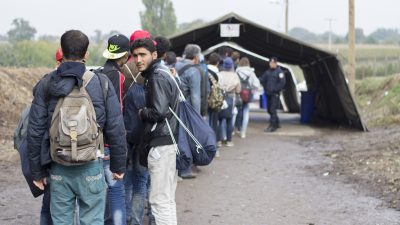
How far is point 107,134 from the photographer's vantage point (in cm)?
490

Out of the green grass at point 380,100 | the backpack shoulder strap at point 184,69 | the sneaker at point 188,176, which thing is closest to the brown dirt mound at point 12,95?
the sneaker at point 188,176

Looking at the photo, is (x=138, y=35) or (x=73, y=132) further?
(x=138, y=35)

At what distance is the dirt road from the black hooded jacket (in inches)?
74.9

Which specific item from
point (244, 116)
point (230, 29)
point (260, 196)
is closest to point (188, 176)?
point (260, 196)

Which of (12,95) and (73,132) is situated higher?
(73,132)

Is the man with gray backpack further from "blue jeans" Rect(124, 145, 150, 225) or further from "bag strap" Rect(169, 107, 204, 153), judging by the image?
"blue jeans" Rect(124, 145, 150, 225)

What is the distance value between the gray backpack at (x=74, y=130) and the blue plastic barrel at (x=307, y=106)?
16.6 metres

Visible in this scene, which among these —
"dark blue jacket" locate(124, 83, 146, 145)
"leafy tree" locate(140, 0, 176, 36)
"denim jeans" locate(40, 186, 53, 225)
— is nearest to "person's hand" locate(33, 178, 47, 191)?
"denim jeans" locate(40, 186, 53, 225)

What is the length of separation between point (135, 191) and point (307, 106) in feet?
49.7

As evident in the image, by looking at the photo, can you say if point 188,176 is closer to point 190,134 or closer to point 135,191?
point 135,191

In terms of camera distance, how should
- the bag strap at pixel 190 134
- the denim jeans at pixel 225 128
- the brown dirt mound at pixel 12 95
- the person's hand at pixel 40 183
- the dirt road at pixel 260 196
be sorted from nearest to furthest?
the person's hand at pixel 40 183 < the bag strap at pixel 190 134 < the dirt road at pixel 260 196 < the denim jeans at pixel 225 128 < the brown dirt mound at pixel 12 95

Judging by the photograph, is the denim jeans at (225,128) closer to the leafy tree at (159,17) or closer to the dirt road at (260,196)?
the dirt road at (260,196)

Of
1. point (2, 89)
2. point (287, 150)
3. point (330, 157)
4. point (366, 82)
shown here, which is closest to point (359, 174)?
point (330, 157)

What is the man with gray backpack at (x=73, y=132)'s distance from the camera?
15.0 ft
